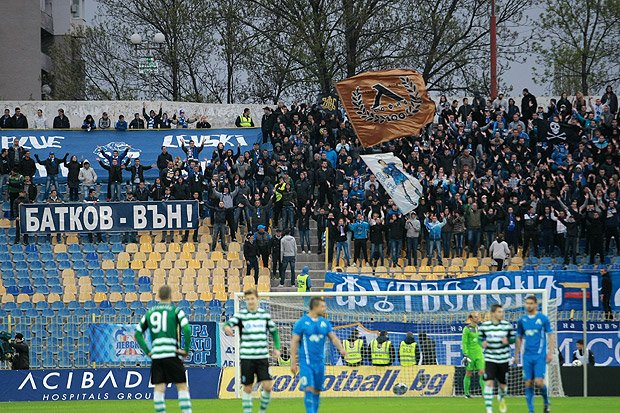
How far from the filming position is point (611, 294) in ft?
99.8

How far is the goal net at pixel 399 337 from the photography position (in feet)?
80.7

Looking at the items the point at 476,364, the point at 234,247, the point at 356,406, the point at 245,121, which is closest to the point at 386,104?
the point at 245,121

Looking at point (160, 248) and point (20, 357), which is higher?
point (160, 248)

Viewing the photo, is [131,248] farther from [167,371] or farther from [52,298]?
[167,371]

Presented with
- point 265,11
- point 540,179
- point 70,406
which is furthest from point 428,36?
point 70,406

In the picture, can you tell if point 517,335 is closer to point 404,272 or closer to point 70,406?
point 70,406

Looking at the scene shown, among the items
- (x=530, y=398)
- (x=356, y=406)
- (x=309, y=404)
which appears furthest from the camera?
(x=356, y=406)

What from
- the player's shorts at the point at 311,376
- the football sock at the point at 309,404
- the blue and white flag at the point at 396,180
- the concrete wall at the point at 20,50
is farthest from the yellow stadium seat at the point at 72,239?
the concrete wall at the point at 20,50

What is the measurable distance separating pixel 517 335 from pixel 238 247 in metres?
17.1

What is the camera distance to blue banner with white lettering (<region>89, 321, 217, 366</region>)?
28719 millimetres

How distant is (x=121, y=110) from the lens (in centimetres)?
4438

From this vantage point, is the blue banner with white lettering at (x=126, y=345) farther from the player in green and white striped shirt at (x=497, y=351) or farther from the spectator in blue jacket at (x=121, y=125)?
the spectator in blue jacket at (x=121, y=125)

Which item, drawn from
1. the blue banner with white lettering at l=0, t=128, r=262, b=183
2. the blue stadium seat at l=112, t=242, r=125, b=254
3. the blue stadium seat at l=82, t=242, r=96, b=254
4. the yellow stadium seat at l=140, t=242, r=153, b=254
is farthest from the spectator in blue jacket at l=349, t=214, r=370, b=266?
the blue stadium seat at l=82, t=242, r=96, b=254

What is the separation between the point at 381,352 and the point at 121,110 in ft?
73.0
